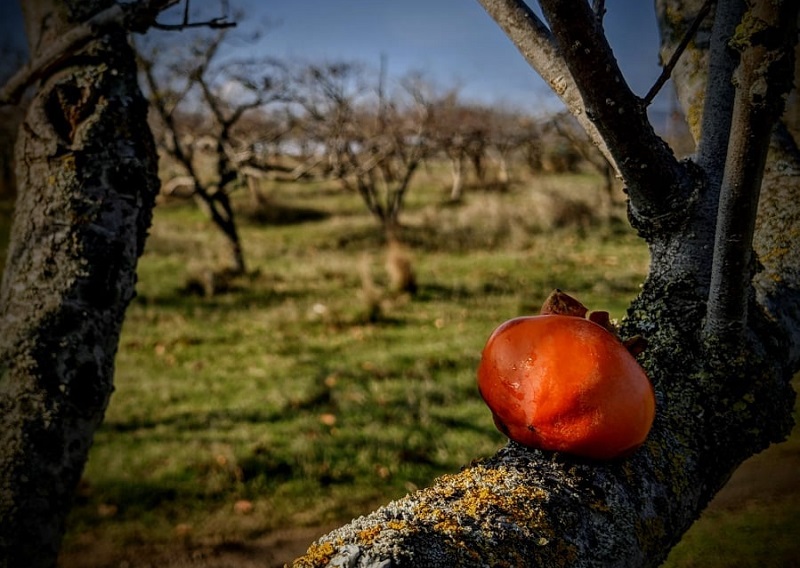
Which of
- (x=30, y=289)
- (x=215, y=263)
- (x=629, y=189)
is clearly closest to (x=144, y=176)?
(x=30, y=289)

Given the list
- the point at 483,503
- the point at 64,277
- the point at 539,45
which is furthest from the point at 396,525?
the point at 64,277

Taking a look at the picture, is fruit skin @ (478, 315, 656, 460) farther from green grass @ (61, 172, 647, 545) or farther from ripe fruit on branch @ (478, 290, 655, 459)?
green grass @ (61, 172, 647, 545)

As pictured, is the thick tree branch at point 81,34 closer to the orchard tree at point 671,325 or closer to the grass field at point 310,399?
the orchard tree at point 671,325

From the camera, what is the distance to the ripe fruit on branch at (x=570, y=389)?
3.16 ft

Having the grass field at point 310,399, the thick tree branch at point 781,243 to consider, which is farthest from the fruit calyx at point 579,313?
the grass field at point 310,399

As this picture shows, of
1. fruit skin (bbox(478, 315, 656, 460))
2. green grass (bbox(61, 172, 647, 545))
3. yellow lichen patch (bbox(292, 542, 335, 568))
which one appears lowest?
green grass (bbox(61, 172, 647, 545))

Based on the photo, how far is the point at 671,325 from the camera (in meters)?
1.29

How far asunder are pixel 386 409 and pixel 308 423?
0.81 meters

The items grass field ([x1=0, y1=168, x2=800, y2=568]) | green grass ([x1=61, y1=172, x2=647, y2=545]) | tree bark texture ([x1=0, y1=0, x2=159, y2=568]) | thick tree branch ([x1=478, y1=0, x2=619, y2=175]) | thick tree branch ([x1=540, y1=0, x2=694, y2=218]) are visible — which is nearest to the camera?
thick tree branch ([x1=540, y1=0, x2=694, y2=218])

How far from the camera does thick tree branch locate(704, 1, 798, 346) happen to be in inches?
31.3

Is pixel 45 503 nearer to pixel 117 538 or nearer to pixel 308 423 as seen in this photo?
pixel 117 538

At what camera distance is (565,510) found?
34.8 inches

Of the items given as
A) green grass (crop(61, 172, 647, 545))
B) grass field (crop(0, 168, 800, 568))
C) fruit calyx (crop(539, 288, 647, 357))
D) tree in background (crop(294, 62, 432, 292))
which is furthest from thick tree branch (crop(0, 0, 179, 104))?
tree in background (crop(294, 62, 432, 292))

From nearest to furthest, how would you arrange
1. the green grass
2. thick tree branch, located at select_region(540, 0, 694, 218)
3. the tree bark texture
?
thick tree branch, located at select_region(540, 0, 694, 218)
the tree bark texture
the green grass
